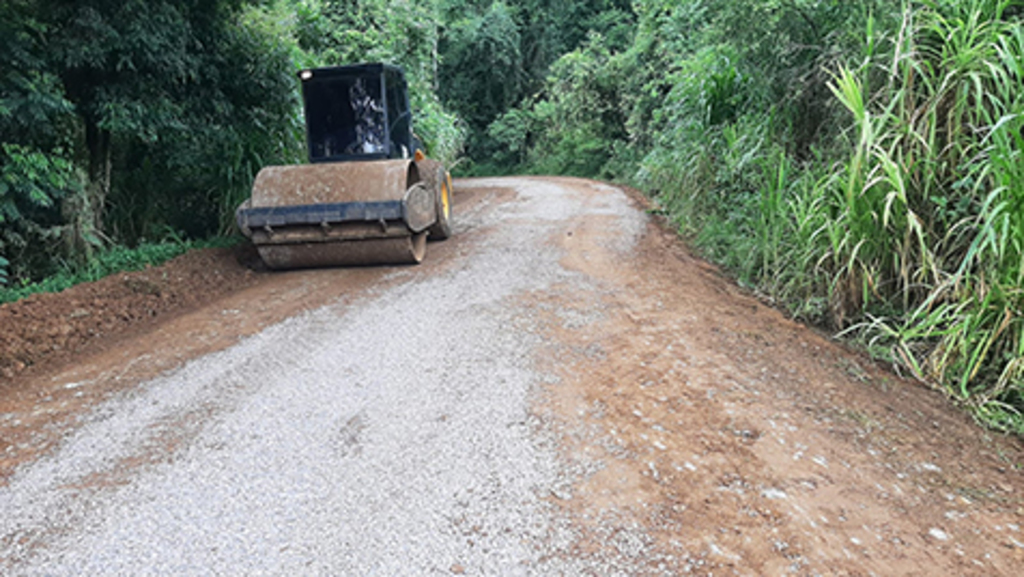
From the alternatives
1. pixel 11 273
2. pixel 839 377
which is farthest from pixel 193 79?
pixel 839 377

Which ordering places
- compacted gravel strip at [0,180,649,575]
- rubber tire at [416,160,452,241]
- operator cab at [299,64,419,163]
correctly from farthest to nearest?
rubber tire at [416,160,452,241]
operator cab at [299,64,419,163]
compacted gravel strip at [0,180,649,575]

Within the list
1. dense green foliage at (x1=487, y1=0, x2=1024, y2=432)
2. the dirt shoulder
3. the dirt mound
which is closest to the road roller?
the dirt mound

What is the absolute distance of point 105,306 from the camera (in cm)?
558

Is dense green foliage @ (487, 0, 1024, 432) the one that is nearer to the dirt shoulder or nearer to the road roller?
the dirt shoulder

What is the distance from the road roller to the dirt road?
144cm

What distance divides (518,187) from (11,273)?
1095cm

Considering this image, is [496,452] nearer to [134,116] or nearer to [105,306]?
[105,306]

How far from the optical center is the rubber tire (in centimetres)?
788

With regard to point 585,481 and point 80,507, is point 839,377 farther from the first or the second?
point 80,507

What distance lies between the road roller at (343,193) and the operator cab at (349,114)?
0.04 ft

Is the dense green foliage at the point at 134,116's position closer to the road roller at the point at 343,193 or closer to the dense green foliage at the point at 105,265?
the dense green foliage at the point at 105,265

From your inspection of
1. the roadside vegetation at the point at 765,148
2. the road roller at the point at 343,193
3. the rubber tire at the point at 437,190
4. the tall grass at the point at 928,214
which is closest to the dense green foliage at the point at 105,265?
the roadside vegetation at the point at 765,148

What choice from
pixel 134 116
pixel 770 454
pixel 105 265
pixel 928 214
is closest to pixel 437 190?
pixel 134 116

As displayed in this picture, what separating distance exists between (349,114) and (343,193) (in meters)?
1.69
